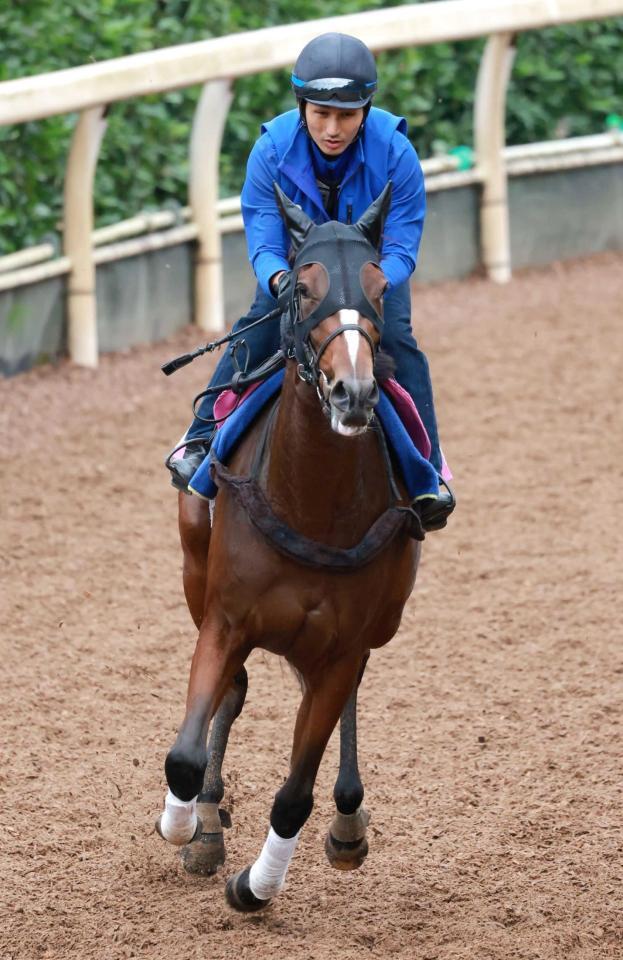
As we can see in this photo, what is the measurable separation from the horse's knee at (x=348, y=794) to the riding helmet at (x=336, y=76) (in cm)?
211

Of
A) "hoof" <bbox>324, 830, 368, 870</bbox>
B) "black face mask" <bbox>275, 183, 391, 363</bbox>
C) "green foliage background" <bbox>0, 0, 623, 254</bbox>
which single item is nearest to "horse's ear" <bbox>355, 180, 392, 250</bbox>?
"black face mask" <bbox>275, 183, 391, 363</bbox>

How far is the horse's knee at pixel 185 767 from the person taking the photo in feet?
15.1

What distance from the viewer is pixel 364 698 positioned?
662cm

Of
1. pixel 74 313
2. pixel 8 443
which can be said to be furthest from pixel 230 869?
pixel 74 313

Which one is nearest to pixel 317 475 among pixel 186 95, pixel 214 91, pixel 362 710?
pixel 362 710

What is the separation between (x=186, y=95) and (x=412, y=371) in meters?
7.03

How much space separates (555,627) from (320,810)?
6.25 feet

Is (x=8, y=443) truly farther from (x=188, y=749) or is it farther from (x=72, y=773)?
(x=188, y=749)

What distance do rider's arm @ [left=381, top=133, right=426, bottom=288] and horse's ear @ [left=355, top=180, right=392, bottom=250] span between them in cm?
35

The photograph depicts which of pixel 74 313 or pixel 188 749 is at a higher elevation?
pixel 188 749

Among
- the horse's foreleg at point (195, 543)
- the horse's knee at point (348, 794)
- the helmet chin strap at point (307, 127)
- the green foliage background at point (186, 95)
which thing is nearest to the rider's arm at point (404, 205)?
the helmet chin strap at point (307, 127)

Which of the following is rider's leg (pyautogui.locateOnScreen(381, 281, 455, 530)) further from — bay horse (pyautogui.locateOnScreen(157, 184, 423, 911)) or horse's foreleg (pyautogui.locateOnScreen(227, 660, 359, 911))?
horse's foreleg (pyautogui.locateOnScreen(227, 660, 359, 911))

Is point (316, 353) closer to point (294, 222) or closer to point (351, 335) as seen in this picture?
point (351, 335)

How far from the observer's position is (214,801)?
211 inches
